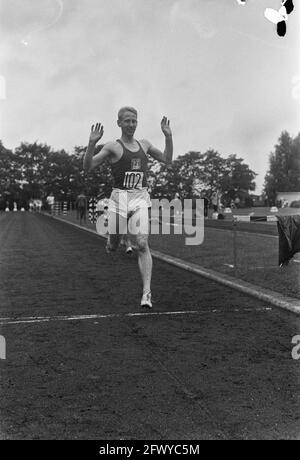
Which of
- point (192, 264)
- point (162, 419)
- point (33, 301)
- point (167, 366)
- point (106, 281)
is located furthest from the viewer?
point (192, 264)

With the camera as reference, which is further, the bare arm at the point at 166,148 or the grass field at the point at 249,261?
the grass field at the point at 249,261

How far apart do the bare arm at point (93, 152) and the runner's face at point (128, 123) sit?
312 millimetres

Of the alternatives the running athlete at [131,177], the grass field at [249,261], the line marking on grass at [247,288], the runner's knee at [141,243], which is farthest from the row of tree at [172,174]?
the runner's knee at [141,243]

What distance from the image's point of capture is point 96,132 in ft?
17.9

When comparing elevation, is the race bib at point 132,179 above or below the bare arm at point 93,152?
below

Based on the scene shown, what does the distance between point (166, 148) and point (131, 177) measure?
0.62 meters

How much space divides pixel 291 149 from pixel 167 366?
103671mm

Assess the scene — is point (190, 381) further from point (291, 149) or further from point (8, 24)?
point (291, 149)

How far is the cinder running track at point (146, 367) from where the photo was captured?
8.77ft

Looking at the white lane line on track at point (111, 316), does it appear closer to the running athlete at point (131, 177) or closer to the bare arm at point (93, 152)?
the running athlete at point (131, 177)

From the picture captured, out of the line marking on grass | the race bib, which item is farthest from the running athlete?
the line marking on grass

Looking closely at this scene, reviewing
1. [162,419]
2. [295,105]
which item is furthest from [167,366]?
[295,105]

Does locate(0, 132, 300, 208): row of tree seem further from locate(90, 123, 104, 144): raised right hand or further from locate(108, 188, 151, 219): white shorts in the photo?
locate(90, 123, 104, 144): raised right hand

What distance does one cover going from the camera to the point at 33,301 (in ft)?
21.1
